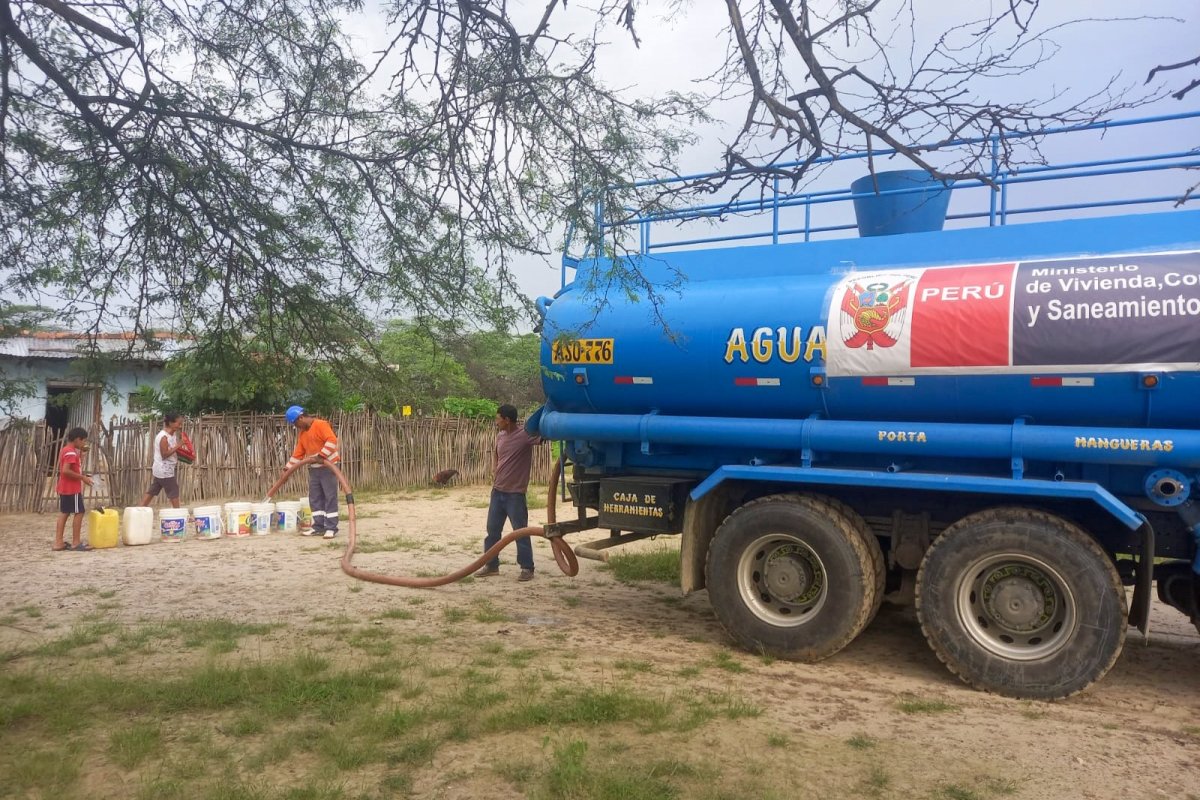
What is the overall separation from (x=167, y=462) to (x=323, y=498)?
7.86 feet

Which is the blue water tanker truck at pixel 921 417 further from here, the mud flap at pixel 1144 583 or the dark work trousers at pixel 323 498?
the dark work trousers at pixel 323 498

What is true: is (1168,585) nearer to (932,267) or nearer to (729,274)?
(932,267)

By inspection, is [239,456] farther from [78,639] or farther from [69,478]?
[78,639]

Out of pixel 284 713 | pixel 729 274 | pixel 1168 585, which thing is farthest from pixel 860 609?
pixel 284 713

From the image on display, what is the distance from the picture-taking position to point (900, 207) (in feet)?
23.0

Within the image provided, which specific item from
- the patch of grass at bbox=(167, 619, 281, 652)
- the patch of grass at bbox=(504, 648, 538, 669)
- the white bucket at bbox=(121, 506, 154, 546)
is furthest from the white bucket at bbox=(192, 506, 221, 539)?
the patch of grass at bbox=(504, 648, 538, 669)

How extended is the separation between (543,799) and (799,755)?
54.2 inches

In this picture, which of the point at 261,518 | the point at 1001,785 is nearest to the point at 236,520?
the point at 261,518

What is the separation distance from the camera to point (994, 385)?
6.04 meters

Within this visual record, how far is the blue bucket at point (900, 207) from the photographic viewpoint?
6949 millimetres

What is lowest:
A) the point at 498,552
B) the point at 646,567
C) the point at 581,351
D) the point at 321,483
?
the point at 646,567

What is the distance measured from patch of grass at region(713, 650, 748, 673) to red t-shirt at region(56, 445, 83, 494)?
810cm

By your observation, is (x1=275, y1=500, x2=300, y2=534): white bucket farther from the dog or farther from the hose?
the dog

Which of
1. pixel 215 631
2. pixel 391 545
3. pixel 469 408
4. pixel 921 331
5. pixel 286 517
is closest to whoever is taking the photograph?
pixel 921 331
